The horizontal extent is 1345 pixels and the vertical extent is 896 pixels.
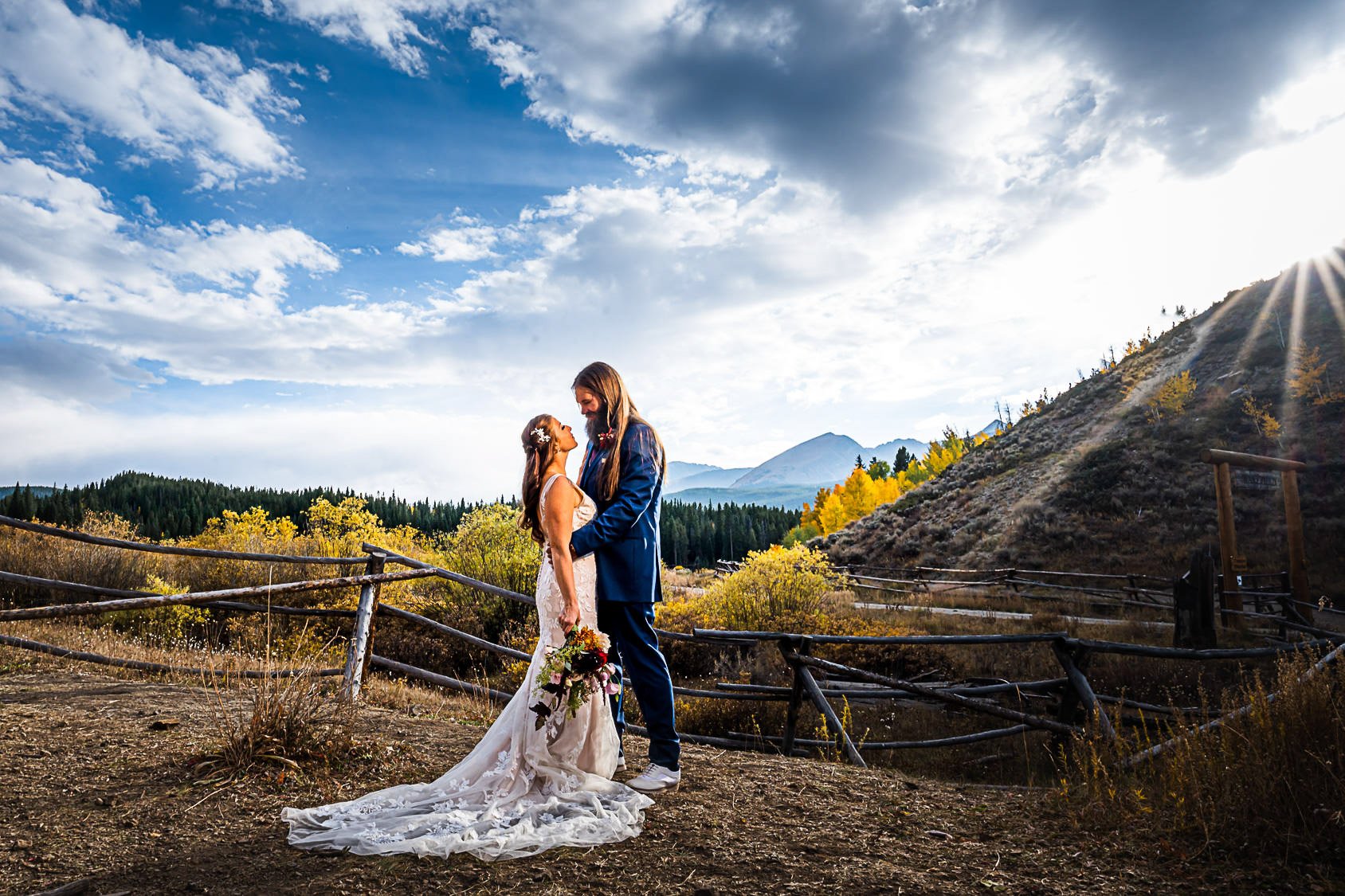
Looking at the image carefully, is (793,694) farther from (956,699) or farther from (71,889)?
(71,889)

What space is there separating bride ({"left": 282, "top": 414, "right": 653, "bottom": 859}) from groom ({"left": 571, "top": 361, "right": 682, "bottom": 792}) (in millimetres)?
130

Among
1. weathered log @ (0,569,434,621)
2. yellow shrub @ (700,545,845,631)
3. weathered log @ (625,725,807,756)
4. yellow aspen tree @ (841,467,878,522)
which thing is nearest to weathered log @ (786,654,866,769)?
weathered log @ (625,725,807,756)

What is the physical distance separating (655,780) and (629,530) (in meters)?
1.38

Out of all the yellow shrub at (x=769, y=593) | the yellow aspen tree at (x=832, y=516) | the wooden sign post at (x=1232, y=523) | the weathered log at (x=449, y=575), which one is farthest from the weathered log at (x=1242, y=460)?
the yellow aspen tree at (x=832, y=516)

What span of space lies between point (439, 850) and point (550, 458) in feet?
6.43

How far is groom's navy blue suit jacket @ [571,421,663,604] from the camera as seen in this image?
158 inches

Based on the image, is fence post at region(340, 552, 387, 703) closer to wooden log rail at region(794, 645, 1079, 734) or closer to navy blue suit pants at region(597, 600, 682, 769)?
navy blue suit pants at region(597, 600, 682, 769)

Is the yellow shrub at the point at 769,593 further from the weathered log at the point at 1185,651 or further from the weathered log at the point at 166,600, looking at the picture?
the weathered log at the point at 166,600

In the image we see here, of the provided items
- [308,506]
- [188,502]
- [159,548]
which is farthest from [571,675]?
[188,502]

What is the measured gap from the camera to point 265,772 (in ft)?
12.9

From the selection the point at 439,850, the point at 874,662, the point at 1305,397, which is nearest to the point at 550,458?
the point at 439,850

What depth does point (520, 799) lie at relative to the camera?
12.2 feet

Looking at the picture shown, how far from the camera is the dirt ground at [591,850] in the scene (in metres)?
2.94

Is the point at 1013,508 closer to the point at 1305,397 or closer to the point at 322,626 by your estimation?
the point at 1305,397
